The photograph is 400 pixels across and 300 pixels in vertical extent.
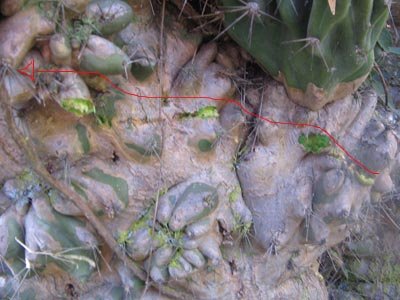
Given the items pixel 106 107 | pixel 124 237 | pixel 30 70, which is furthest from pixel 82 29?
pixel 124 237

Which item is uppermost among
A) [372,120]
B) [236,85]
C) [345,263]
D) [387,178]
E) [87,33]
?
[87,33]

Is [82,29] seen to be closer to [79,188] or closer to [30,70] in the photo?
[30,70]

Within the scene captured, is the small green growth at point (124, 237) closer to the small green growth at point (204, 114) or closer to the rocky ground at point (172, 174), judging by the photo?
the rocky ground at point (172, 174)

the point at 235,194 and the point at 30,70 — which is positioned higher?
the point at 30,70

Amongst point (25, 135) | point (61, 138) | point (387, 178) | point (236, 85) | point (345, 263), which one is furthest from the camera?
point (345, 263)

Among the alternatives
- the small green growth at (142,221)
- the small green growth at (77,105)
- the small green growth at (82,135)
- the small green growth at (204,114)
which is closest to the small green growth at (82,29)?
the small green growth at (77,105)

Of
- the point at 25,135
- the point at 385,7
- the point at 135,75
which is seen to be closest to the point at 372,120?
the point at 385,7

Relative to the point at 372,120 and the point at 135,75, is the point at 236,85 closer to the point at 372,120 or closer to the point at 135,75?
the point at 135,75
